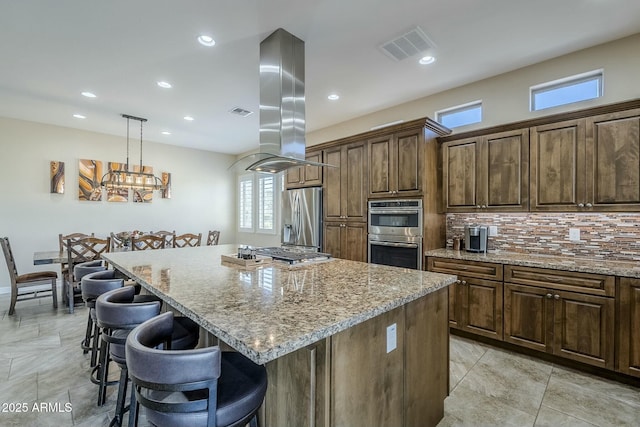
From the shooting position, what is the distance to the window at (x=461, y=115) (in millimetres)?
3746

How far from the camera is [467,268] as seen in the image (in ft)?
10.4

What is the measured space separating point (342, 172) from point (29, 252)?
5.76 meters

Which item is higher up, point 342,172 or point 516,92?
point 516,92

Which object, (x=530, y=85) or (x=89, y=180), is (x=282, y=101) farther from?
(x=89, y=180)

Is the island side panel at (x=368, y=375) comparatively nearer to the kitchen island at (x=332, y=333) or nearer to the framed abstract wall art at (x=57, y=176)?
the kitchen island at (x=332, y=333)

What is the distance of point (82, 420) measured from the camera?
198cm

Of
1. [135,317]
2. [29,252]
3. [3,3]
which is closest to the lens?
[135,317]

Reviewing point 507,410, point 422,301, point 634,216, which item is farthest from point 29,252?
point 634,216

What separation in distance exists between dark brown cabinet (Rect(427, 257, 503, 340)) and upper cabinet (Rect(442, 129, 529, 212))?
2.30 ft

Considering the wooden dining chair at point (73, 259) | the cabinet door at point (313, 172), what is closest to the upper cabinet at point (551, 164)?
the cabinet door at point (313, 172)

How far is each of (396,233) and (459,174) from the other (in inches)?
40.8

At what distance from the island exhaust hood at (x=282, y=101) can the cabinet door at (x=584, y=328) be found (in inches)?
99.8

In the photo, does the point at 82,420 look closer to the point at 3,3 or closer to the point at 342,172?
the point at 3,3

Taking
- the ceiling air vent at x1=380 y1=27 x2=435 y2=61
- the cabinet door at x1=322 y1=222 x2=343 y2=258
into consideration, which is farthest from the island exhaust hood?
the cabinet door at x1=322 y1=222 x2=343 y2=258
